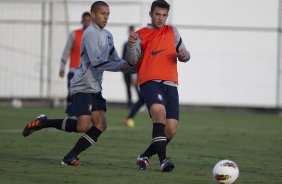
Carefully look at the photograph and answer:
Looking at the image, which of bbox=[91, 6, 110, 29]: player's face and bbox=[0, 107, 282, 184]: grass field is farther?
bbox=[91, 6, 110, 29]: player's face

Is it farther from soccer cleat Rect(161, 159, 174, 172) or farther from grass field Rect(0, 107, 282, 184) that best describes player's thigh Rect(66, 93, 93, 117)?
soccer cleat Rect(161, 159, 174, 172)

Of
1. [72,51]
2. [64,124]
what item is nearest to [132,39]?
[64,124]

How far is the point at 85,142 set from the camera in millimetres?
10906

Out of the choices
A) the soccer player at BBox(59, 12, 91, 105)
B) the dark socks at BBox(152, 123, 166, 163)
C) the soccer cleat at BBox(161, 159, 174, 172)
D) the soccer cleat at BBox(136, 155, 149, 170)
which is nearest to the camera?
the soccer cleat at BBox(161, 159, 174, 172)

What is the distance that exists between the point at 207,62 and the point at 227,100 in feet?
4.78

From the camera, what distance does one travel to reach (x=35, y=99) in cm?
2884

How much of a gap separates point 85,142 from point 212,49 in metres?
17.7

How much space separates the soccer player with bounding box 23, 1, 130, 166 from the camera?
10891 millimetres

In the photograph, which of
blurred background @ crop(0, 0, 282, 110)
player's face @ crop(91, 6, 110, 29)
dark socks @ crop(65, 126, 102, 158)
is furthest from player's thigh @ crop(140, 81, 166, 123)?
blurred background @ crop(0, 0, 282, 110)

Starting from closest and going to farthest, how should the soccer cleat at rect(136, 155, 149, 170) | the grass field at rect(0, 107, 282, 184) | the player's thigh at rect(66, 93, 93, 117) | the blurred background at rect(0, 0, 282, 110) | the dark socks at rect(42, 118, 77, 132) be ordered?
1. the grass field at rect(0, 107, 282, 184)
2. the soccer cleat at rect(136, 155, 149, 170)
3. the player's thigh at rect(66, 93, 93, 117)
4. the dark socks at rect(42, 118, 77, 132)
5. the blurred background at rect(0, 0, 282, 110)

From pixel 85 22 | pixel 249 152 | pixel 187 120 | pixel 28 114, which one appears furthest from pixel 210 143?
pixel 28 114

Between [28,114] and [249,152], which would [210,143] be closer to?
[249,152]

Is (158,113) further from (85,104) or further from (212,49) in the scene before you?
(212,49)

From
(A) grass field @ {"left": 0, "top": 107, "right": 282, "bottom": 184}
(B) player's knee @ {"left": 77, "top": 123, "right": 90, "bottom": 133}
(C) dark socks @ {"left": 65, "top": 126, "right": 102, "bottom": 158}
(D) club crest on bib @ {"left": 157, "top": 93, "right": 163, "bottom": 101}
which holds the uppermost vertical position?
(D) club crest on bib @ {"left": 157, "top": 93, "right": 163, "bottom": 101}
